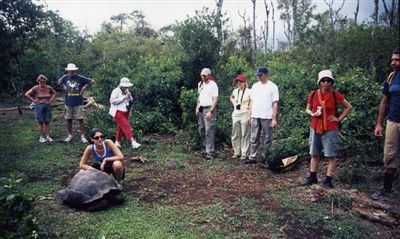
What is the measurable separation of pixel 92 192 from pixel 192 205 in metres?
1.43

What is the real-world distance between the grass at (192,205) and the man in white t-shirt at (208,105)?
1.57ft

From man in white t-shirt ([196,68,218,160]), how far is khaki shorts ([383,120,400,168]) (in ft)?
11.4

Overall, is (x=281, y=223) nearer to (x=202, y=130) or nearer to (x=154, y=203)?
(x=154, y=203)

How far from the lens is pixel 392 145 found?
5062 millimetres

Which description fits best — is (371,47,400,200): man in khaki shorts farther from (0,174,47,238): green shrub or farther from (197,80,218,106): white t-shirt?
(0,174,47,238): green shrub

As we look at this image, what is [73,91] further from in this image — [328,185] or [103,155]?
[328,185]

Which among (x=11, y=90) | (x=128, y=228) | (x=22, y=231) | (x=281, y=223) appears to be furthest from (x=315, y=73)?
(x=11, y=90)

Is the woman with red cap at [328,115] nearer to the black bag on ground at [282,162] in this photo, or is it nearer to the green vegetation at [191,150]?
the green vegetation at [191,150]

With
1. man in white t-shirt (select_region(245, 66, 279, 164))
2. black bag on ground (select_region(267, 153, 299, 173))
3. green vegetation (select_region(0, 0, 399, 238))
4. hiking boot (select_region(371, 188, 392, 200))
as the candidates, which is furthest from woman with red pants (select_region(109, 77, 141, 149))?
hiking boot (select_region(371, 188, 392, 200))

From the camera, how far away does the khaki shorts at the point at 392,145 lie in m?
5.02

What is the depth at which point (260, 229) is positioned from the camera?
4.42 metres

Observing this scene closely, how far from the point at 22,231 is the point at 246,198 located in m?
3.15

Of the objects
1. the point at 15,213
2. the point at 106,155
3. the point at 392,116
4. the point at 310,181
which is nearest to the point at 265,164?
the point at 310,181

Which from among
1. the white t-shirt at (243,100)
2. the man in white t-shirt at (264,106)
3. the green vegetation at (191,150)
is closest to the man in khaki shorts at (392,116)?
the green vegetation at (191,150)
